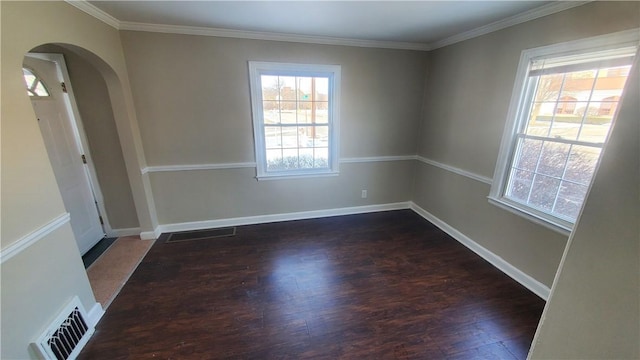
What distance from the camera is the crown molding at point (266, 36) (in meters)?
2.62

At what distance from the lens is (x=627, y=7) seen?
1605mm

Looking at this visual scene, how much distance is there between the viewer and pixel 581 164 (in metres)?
1.94

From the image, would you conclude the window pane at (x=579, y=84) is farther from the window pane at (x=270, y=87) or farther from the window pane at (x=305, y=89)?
the window pane at (x=270, y=87)

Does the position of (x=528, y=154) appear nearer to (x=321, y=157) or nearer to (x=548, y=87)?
(x=548, y=87)

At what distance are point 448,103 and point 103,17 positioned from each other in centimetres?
388

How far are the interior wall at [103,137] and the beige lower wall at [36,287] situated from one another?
1.45 metres

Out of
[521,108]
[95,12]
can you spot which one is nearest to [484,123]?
[521,108]

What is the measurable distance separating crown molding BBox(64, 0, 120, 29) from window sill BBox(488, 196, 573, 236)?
4205 mm

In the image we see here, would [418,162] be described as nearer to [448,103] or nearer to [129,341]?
[448,103]

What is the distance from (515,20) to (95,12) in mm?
3821

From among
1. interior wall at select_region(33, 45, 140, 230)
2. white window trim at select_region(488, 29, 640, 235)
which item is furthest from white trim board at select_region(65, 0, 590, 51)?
interior wall at select_region(33, 45, 140, 230)

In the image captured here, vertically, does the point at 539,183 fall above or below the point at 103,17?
below

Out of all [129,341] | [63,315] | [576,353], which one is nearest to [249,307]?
[129,341]

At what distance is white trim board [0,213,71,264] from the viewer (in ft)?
4.29
